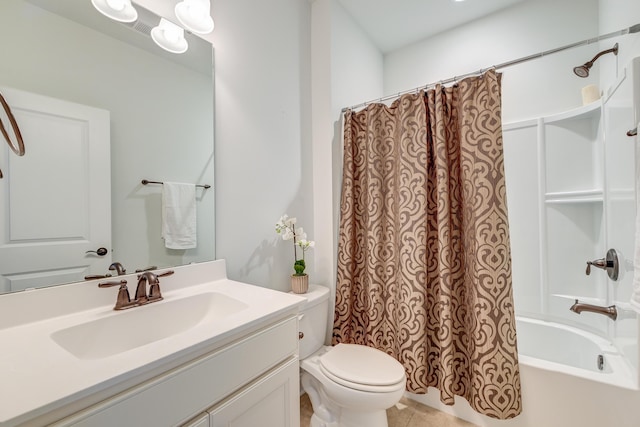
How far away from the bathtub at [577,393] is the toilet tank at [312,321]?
73cm

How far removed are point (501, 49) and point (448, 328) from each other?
7.06 ft

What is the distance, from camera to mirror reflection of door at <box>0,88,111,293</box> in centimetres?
79

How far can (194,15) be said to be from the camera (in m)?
1.15

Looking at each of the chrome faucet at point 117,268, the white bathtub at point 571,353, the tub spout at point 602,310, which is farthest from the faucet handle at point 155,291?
the tub spout at point 602,310

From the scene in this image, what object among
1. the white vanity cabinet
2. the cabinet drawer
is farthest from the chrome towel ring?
the white vanity cabinet

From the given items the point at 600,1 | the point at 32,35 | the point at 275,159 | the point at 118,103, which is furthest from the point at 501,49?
the point at 32,35

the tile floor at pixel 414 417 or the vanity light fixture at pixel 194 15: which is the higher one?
the vanity light fixture at pixel 194 15

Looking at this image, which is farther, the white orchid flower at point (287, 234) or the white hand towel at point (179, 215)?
the white orchid flower at point (287, 234)

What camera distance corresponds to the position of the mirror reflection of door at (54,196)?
2.60 ft

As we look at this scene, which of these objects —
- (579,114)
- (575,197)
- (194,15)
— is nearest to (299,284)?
(194,15)

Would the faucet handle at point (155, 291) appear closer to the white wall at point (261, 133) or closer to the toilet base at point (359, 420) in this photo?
the white wall at point (261, 133)

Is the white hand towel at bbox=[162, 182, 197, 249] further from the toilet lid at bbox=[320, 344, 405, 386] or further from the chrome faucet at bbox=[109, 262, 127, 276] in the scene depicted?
the toilet lid at bbox=[320, 344, 405, 386]

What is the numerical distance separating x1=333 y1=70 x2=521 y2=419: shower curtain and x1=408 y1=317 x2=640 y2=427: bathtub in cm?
11

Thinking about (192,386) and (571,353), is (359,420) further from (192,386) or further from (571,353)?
(571,353)
